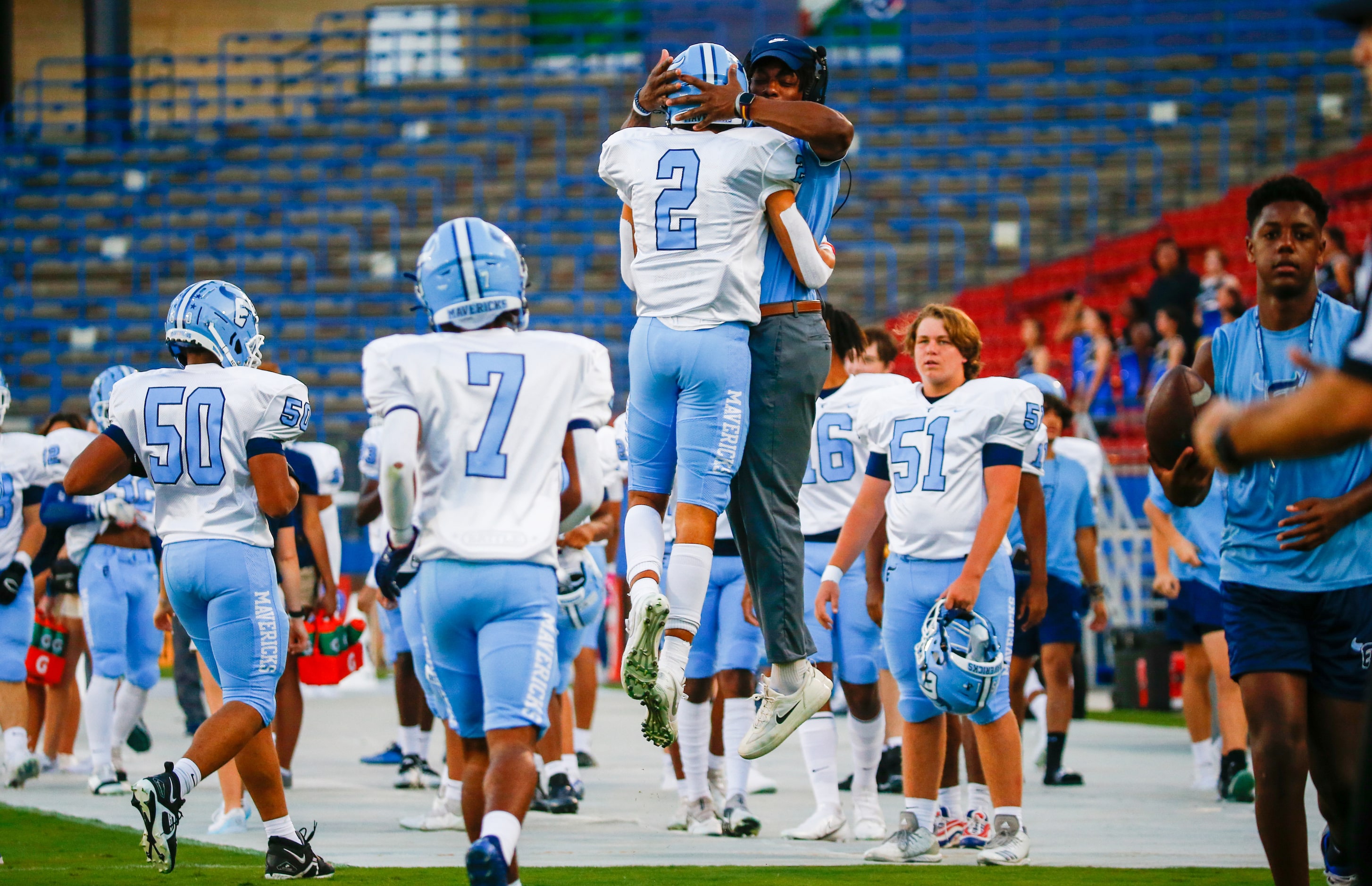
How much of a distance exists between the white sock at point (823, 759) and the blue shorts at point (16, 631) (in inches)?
182

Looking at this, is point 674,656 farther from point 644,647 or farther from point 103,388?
point 103,388

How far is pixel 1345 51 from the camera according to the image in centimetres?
2298

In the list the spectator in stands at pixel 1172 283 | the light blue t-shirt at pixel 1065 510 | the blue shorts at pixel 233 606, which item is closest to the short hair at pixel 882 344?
the light blue t-shirt at pixel 1065 510

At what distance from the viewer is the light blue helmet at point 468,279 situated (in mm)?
5027

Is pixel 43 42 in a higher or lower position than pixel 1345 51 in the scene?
higher

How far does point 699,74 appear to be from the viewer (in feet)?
18.9

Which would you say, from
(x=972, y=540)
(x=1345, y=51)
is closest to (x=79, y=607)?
(x=972, y=540)

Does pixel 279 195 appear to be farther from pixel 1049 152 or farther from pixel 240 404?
pixel 240 404

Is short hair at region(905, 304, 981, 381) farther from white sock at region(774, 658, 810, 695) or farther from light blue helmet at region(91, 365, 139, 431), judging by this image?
light blue helmet at region(91, 365, 139, 431)

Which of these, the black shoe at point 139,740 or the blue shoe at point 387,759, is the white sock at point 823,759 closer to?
the blue shoe at point 387,759

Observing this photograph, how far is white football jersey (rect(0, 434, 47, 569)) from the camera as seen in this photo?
909 cm

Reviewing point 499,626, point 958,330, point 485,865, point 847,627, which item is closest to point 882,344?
point 847,627

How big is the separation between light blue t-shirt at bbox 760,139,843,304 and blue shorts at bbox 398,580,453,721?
66.4 inches

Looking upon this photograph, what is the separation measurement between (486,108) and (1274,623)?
21387 millimetres
